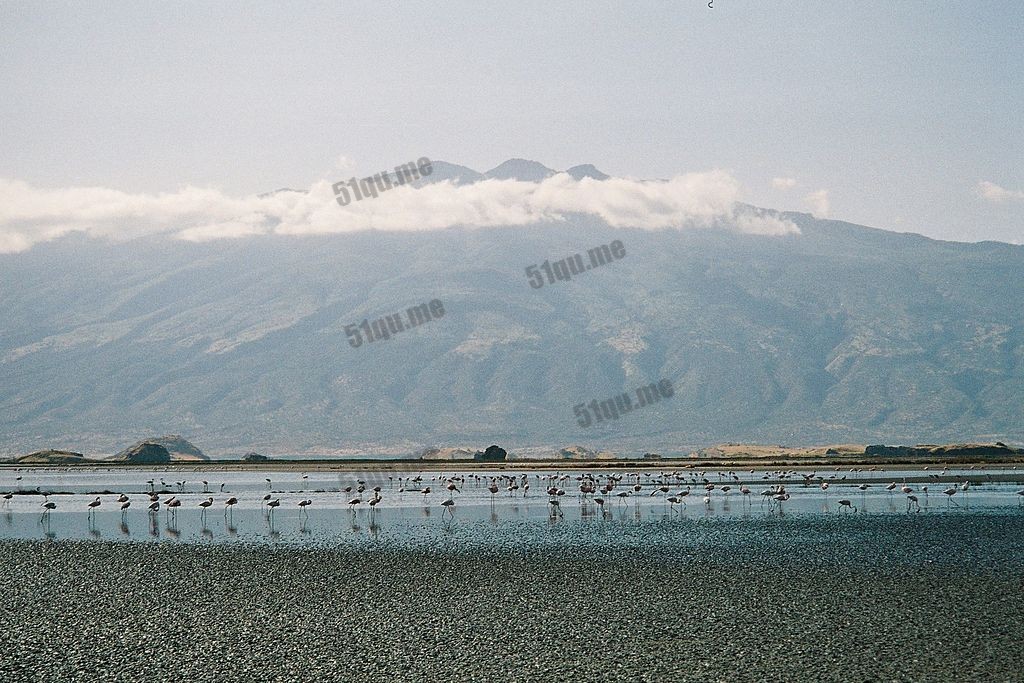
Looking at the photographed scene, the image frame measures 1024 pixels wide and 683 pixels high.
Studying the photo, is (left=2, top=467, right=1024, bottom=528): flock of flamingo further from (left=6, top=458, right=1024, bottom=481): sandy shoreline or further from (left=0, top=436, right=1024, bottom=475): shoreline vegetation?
(left=0, top=436, right=1024, bottom=475): shoreline vegetation

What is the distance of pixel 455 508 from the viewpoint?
59.9 metres

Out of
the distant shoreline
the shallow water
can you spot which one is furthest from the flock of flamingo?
the distant shoreline

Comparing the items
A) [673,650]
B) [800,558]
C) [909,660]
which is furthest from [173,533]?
[909,660]

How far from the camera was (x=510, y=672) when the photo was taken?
23.2m

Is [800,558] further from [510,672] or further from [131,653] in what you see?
[131,653]

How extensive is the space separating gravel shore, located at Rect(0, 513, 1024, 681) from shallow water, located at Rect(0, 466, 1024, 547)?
463cm

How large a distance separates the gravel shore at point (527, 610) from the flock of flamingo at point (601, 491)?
1526cm

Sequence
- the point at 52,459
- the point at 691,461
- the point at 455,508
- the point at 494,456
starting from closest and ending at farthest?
the point at 455,508 < the point at 691,461 < the point at 494,456 < the point at 52,459

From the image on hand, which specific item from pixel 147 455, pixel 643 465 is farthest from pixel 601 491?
pixel 147 455

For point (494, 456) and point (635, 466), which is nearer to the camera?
point (635, 466)

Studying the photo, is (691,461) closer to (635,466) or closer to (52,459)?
(635,466)

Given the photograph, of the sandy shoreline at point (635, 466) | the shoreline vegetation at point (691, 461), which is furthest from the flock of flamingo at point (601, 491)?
the shoreline vegetation at point (691, 461)

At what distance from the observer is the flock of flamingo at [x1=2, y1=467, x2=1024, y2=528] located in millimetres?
58500

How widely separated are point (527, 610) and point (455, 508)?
31.0 meters
